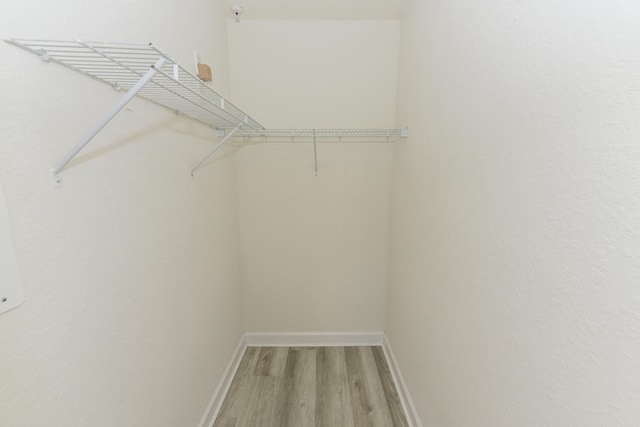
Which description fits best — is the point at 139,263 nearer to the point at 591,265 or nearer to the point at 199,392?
the point at 199,392

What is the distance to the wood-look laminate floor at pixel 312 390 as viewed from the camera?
158 centimetres

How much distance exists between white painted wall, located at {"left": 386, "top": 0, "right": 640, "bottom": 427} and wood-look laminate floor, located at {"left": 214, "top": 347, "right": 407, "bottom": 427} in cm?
55

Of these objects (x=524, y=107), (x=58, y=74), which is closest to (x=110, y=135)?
(x=58, y=74)

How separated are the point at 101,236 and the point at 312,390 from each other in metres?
1.61

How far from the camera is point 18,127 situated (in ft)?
1.81

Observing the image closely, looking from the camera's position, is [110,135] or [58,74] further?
[110,135]

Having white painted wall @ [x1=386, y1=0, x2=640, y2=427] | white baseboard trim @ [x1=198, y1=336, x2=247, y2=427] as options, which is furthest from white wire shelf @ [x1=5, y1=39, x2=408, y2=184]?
white baseboard trim @ [x1=198, y1=336, x2=247, y2=427]

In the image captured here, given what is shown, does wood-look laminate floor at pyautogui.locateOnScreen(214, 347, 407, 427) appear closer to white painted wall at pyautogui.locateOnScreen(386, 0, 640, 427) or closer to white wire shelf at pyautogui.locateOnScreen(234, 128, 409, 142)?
white painted wall at pyautogui.locateOnScreen(386, 0, 640, 427)

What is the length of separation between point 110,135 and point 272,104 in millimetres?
1234

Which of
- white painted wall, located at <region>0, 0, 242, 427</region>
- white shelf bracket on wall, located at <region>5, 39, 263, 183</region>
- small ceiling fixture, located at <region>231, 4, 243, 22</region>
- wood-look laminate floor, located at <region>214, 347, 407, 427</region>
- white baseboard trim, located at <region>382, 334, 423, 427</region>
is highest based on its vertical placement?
small ceiling fixture, located at <region>231, 4, 243, 22</region>

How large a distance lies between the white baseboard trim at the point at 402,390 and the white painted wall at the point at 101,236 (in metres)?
1.19

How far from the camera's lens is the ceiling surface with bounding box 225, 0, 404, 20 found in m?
1.60

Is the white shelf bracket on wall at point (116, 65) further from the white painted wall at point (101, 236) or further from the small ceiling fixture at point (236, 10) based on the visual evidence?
the small ceiling fixture at point (236, 10)

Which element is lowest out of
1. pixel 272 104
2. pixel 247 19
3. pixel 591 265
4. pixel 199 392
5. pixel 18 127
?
pixel 199 392
